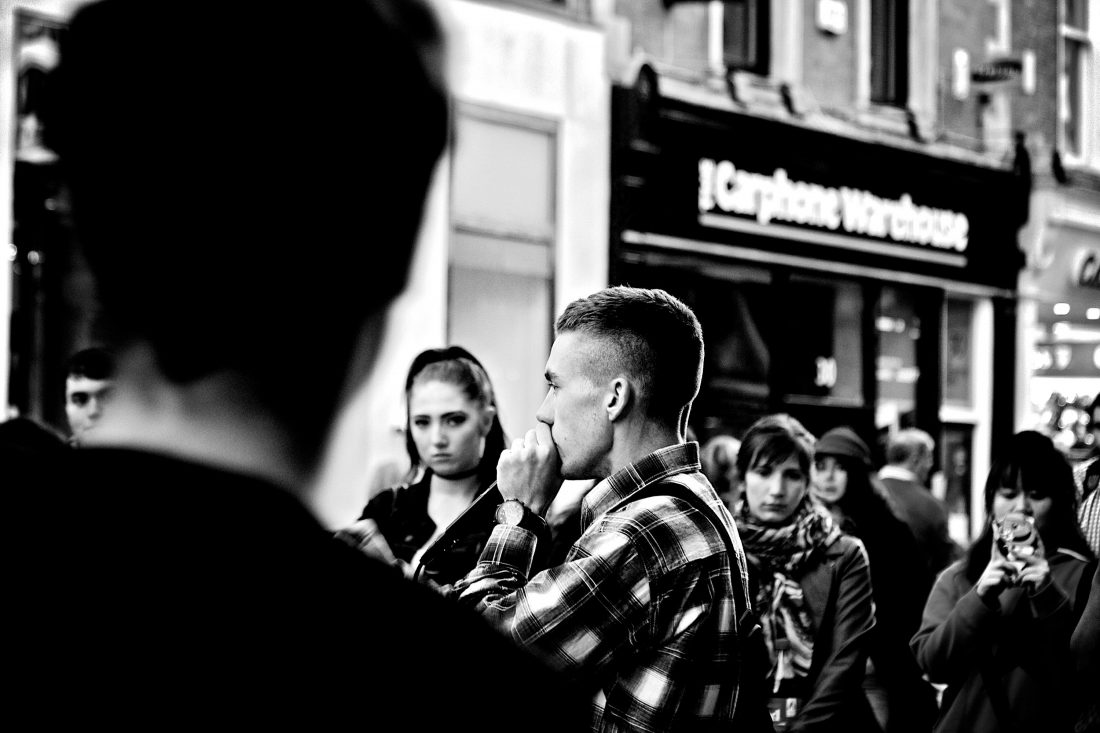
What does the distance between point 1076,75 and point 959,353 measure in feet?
15.8

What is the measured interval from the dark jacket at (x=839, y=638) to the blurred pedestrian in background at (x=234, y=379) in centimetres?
404

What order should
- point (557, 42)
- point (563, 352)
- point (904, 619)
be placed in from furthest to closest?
1. point (557, 42)
2. point (904, 619)
3. point (563, 352)

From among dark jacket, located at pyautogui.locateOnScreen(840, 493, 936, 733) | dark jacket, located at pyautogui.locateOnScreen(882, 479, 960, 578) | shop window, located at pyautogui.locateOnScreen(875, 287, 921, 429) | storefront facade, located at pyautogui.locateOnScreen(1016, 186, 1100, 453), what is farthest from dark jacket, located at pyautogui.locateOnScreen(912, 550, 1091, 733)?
storefront facade, located at pyautogui.locateOnScreen(1016, 186, 1100, 453)

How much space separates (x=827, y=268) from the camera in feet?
47.1

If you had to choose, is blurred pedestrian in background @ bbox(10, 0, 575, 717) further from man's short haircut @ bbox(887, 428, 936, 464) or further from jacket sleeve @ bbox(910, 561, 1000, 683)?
Answer: man's short haircut @ bbox(887, 428, 936, 464)

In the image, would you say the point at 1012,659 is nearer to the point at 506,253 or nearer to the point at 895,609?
the point at 895,609

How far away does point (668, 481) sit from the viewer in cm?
237

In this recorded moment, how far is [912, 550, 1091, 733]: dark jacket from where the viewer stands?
4602 millimetres

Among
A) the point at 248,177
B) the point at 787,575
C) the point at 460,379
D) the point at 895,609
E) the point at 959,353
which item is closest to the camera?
the point at 248,177

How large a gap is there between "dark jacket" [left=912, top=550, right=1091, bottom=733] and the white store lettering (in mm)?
8490

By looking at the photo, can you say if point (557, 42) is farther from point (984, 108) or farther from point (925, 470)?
point (984, 108)

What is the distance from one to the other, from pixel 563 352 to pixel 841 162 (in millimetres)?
12578

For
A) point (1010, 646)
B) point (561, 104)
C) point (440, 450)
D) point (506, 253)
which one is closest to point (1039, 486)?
point (1010, 646)

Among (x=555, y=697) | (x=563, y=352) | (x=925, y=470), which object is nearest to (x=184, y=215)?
(x=555, y=697)
